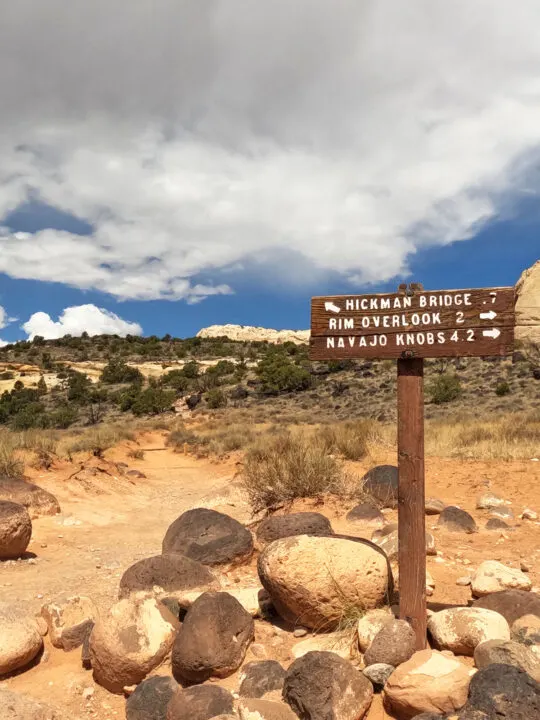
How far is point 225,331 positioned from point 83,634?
11915 centimetres

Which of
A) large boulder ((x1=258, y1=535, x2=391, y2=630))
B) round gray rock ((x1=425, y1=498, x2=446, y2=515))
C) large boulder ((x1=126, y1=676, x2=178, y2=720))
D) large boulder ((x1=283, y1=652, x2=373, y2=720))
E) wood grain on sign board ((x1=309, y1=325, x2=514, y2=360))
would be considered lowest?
large boulder ((x1=126, y1=676, x2=178, y2=720))

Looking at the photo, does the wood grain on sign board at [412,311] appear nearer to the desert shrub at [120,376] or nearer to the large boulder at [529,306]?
the large boulder at [529,306]

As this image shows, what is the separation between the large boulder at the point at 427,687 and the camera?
3.14 m

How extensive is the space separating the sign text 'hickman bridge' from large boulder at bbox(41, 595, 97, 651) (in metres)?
3.00

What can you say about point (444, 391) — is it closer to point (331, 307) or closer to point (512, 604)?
point (512, 604)

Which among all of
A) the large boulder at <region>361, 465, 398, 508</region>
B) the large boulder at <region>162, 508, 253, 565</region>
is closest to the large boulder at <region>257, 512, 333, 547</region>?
the large boulder at <region>162, 508, 253, 565</region>

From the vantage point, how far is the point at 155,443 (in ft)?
65.5

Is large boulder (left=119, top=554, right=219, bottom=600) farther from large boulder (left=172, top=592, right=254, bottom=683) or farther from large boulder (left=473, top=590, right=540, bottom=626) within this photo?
large boulder (left=473, top=590, right=540, bottom=626)

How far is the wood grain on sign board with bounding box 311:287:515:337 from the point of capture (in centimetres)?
386

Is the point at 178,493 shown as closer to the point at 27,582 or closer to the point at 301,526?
the point at 27,582

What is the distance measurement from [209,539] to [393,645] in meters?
2.80

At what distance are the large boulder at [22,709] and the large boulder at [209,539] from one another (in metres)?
2.06

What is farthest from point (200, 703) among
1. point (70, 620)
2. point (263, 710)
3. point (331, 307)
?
point (331, 307)

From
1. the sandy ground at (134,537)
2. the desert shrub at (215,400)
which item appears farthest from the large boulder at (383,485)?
the desert shrub at (215,400)
